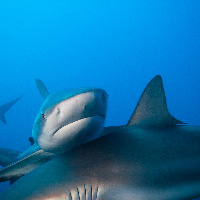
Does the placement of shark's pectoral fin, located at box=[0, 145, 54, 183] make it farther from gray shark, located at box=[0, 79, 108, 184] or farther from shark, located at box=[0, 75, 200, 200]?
shark, located at box=[0, 75, 200, 200]

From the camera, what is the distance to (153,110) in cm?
178

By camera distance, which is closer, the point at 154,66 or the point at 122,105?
the point at 154,66

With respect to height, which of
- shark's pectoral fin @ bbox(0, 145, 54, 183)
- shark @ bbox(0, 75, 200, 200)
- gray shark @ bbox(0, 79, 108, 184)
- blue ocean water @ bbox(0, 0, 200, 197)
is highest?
blue ocean water @ bbox(0, 0, 200, 197)

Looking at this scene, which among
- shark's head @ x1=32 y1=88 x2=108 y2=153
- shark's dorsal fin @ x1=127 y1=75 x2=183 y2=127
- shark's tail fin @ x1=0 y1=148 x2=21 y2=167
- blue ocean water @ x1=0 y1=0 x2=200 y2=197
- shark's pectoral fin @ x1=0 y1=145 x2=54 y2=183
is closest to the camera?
shark's head @ x1=32 y1=88 x2=108 y2=153

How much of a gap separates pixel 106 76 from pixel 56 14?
31195mm

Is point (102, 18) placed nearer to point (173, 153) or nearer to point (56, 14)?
point (56, 14)

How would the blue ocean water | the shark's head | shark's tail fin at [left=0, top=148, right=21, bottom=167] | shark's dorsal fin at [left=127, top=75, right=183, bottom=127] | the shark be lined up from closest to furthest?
1. the shark
2. the shark's head
3. shark's dorsal fin at [left=127, top=75, right=183, bottom=127]
4. shark's tail fin at [left=0, top=148, right=21, bottom=167]
5. the blue ocean water

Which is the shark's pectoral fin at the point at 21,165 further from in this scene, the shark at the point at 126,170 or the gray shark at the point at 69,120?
the shark at the point at 126,170

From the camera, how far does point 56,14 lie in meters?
66.9

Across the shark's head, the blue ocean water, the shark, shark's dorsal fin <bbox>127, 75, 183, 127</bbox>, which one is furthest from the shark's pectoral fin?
the blue ocean water

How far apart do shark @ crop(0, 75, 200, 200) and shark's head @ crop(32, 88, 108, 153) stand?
0.24m

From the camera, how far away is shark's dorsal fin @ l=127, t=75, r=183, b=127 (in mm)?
1688

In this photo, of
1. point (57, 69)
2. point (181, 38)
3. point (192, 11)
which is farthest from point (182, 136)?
point (57, 69)

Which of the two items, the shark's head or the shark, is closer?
the shark
